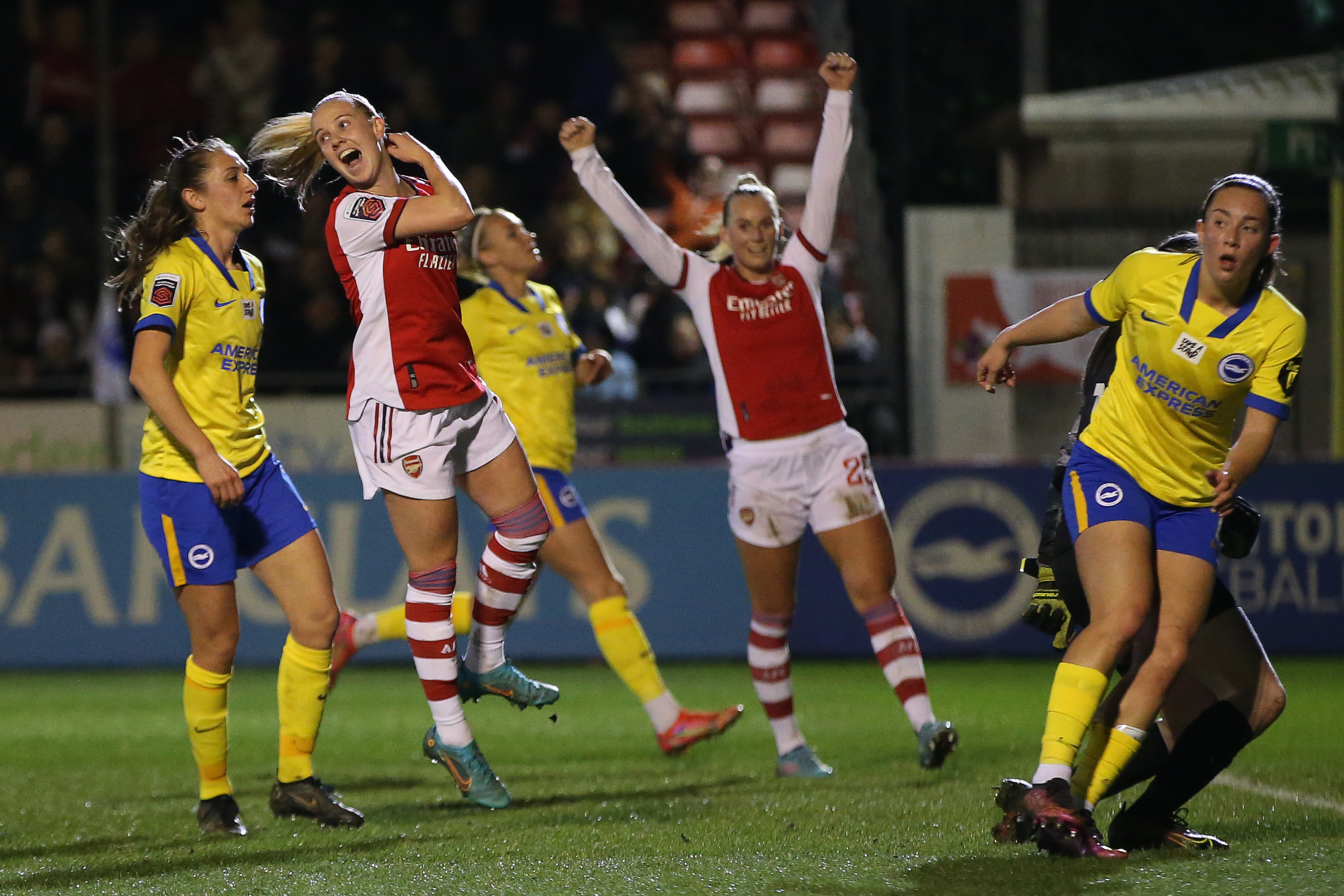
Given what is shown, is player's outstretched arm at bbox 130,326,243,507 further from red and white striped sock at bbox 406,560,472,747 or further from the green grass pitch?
the green grass pitch

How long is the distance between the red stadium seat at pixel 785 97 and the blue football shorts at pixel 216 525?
13126 mm

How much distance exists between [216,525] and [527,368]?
183 centimetres

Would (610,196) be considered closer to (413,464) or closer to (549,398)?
(549,398)

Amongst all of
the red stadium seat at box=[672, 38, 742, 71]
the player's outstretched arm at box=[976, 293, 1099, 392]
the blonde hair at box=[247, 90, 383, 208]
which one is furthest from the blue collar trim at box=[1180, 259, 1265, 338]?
the red stadium seat at box=[672, 38, 742, 71]

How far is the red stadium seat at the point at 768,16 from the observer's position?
18188mm

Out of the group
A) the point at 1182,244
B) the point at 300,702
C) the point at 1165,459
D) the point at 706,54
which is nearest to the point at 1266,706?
the point at 1165,459

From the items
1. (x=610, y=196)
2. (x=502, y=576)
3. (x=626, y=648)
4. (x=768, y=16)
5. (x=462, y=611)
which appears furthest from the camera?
(x=768, y=16)

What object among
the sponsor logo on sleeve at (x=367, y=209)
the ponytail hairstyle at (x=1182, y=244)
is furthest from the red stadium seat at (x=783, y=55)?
the ponytail hairstyle at (x=1182, y=244)

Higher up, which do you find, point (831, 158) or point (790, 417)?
point (831, 158)

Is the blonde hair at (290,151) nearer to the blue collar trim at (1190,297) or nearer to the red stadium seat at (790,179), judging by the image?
the blue collar trim at (1190,297)

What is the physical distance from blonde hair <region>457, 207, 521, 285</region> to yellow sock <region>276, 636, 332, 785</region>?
1.94 meters

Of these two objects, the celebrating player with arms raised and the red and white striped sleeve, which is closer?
the red and white striped sleeve

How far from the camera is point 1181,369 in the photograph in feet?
14.4

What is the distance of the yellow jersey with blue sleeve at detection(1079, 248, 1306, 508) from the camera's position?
14.2 ft
